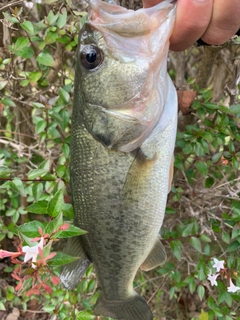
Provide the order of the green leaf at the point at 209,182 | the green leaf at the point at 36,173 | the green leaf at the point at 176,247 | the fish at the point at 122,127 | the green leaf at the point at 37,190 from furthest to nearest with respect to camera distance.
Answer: the green leaf at the point at 209,182
the green leaf at the point at 176,247
the green leaf at the point at 37,190
the green leaf at the point at 36,173
the fish at the point at 122,127

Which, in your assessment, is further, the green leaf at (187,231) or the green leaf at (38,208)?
the green leaf at (187,231)

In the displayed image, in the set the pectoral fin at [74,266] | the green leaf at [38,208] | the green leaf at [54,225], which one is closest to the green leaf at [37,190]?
the pectoral fin at [74,266]

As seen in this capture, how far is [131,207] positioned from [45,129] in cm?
90

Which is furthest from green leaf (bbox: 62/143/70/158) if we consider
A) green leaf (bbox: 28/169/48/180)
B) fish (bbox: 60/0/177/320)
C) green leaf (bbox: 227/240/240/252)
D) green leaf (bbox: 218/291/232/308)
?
green leaf (bbox: 218/291/232/308)

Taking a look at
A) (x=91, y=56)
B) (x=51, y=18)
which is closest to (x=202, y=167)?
(x=91, y=56)

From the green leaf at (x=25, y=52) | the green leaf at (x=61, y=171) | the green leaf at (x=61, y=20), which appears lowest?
the green leaf at (x=61, y=171)

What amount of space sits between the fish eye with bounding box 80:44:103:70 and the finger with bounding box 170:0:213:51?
0.28 metres

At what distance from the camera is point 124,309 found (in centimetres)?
184

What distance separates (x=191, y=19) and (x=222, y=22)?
0.35 feet

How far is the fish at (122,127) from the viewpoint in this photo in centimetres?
142

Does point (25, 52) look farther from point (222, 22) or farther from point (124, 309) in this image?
point (124, 309)

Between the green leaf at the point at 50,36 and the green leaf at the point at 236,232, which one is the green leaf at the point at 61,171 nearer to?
the green leaf at the point at 50,36

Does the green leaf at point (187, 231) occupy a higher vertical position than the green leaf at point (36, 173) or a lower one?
lower

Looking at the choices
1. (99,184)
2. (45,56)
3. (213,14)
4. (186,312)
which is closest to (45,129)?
(45,56)
